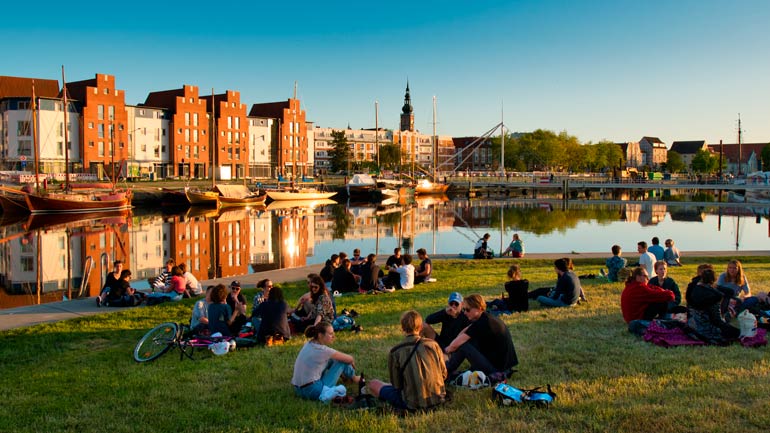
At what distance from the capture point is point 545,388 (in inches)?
318

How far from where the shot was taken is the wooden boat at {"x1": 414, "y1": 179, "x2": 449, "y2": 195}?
10250 centimetres

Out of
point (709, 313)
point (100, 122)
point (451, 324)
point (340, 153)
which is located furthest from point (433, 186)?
point (451, 324)

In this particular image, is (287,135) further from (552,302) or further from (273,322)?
(273,322)

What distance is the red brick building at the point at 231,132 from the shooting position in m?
106

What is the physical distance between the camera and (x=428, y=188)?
105 meters

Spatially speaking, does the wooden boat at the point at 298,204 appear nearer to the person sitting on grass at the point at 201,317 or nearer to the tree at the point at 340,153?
the tree at the point at 340,153

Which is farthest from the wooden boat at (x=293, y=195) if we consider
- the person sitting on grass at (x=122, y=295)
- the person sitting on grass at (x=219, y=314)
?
the person sitting on grass at (x=219, y=314)

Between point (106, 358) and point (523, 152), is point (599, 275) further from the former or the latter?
point (523, 152)

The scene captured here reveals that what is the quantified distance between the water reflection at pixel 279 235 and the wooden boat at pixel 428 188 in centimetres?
3029

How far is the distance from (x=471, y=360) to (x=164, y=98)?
103 metres

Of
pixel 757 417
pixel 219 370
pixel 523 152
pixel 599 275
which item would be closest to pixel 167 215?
pixel 599 275

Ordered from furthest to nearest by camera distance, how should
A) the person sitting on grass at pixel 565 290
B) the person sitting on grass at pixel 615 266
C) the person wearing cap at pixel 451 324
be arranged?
1. the person sitting on grass at pixel 615 266
2. the person sitting on grass at pixel 565 290
3. the person wearing cap at pixel 451 324

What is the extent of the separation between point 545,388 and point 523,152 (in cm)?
15935

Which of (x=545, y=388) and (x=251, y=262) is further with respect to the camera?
(x=251, y=262)
